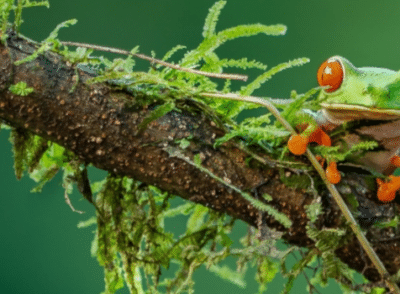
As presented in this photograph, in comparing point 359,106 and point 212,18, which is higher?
point 212,18

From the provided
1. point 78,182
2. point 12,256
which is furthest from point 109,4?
point 78,182

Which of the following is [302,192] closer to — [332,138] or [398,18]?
[332,138]

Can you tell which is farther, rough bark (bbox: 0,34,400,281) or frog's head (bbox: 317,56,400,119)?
frog's head (bbox: 317,56,400,119)

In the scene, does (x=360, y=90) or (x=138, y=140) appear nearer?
(x=138, y=140)

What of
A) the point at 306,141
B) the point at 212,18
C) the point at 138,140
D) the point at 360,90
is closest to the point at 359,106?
the point at 360,90

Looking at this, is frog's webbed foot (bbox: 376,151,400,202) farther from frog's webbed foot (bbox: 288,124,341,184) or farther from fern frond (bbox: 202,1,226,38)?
fern frond (bbox: 202,1,226,38)

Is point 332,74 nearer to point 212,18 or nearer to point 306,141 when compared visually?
point 306,141

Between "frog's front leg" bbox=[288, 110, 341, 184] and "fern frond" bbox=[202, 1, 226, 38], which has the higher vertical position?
"fern frond" bbox=[202, 1, 226, 38]

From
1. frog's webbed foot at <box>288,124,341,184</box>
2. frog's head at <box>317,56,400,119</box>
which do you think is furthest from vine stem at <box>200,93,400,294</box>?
frog's head at <box>317,56,400,119</box>
